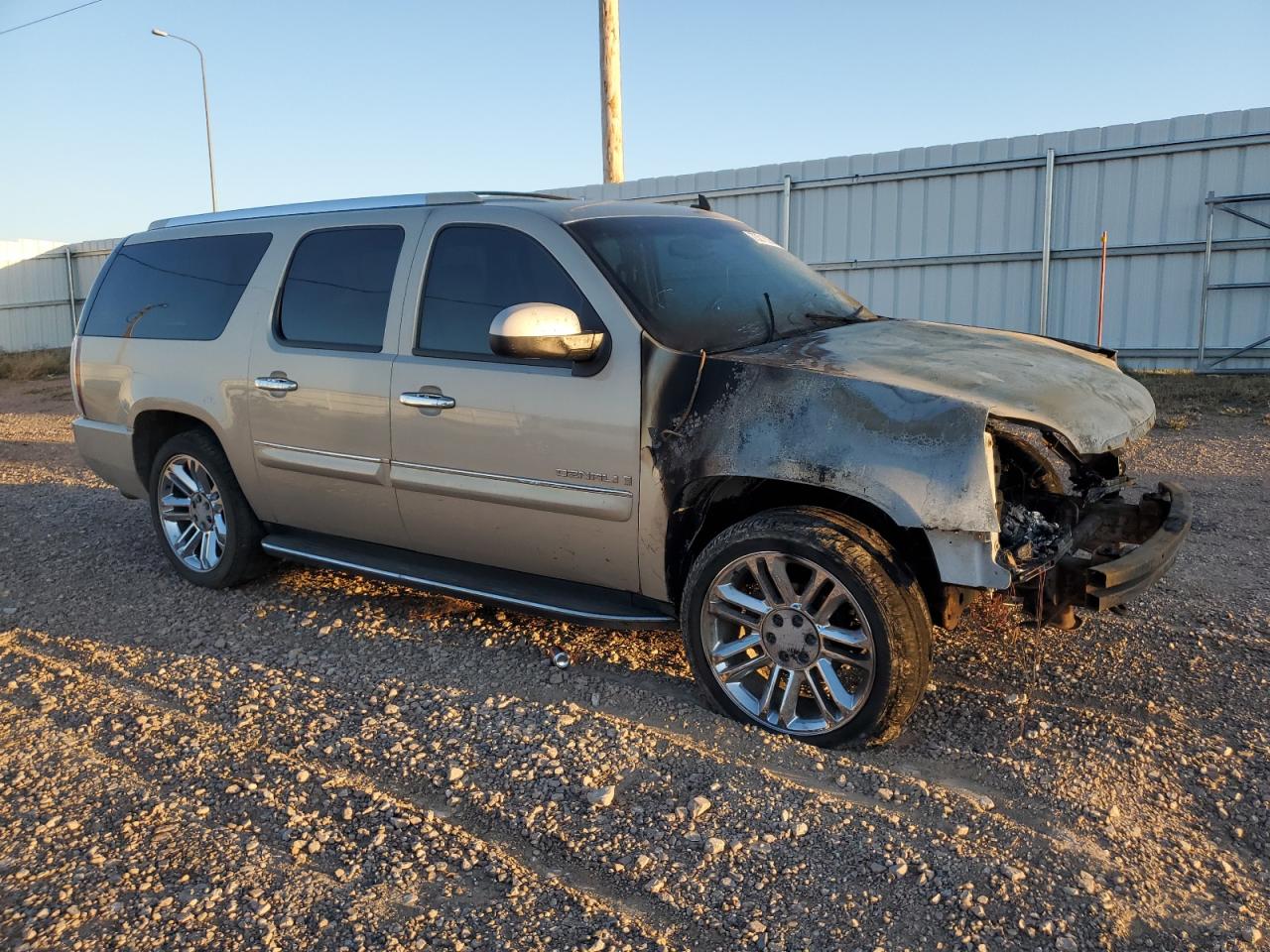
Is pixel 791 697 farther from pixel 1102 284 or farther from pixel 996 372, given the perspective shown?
pixel 1102 284

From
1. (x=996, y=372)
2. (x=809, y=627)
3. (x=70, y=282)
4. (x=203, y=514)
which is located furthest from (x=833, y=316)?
(x=70, y=282)

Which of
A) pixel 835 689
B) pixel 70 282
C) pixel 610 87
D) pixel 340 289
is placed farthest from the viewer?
pixel 70 282

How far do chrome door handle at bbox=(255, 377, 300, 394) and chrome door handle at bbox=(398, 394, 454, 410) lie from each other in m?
0.76

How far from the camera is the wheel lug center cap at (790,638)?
3.52 meters

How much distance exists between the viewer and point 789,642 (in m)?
3.56

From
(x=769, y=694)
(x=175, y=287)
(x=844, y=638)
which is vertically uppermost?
(x=175, y=287)

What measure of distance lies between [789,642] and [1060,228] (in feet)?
38.9

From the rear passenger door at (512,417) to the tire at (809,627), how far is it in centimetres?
44

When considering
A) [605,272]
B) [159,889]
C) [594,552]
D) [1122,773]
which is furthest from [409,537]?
[1122,773]

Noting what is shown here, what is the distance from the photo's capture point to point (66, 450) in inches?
440

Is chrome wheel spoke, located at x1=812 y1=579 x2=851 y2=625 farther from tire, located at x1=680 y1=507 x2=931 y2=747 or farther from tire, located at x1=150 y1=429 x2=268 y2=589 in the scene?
tire, located at x1=150 y1=429 x2=268 y2=589

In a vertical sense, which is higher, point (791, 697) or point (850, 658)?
point (850, 658)

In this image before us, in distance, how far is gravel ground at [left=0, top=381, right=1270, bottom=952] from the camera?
8.65 ft

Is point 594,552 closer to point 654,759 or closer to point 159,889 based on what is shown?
point 654,759
